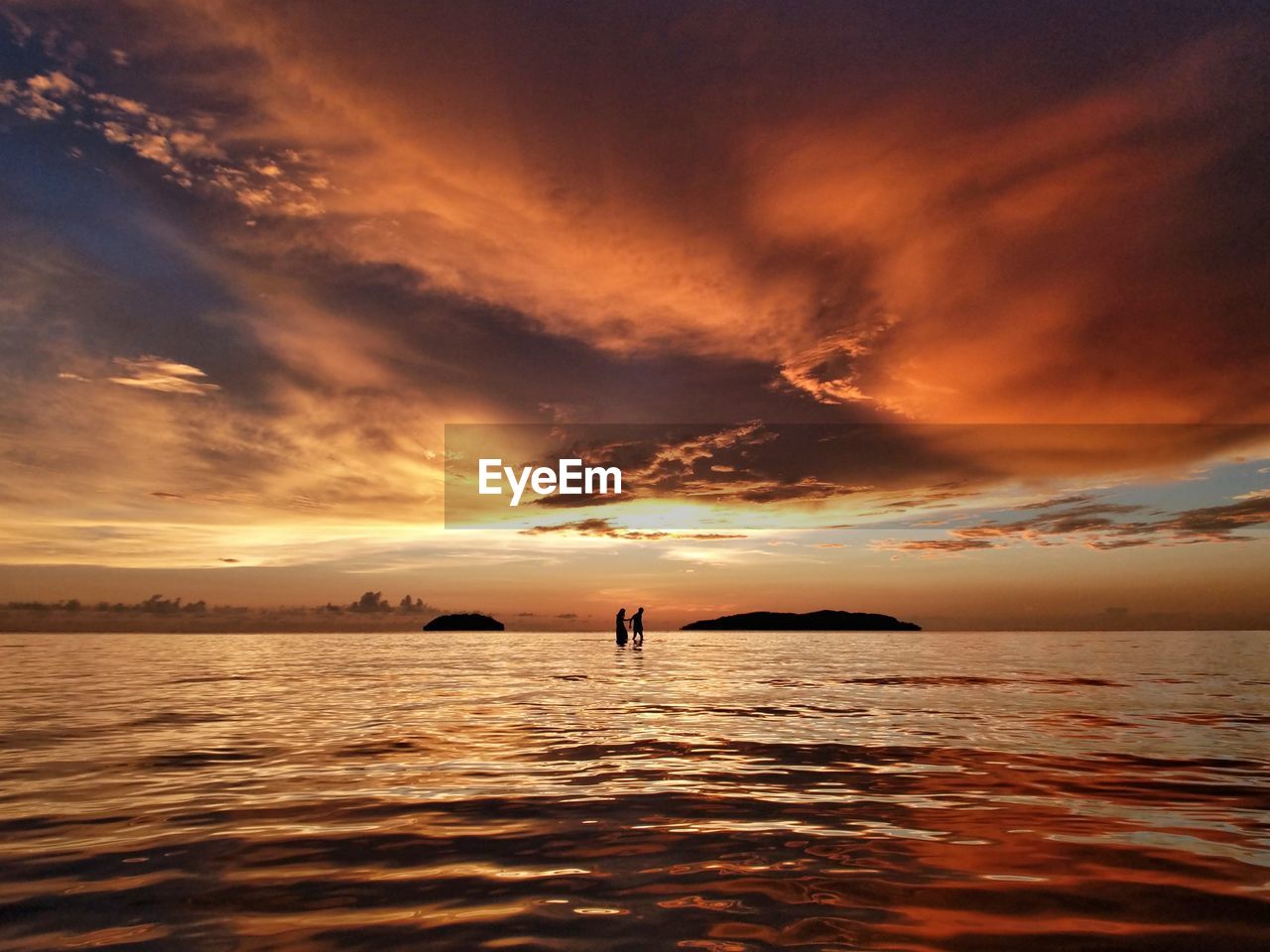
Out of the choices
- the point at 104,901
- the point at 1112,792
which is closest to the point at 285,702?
the point at 104,901

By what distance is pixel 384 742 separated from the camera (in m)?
13.9

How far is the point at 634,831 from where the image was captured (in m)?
7.96

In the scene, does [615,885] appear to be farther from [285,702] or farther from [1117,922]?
[285,702]

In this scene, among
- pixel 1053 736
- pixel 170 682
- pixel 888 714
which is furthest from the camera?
pixel 170 682

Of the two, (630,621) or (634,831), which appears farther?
(630,621)

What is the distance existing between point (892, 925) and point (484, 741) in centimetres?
992

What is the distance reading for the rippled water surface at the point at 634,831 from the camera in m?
5.46

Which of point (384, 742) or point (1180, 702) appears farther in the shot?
point (1180, 702)

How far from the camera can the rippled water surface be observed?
5.46 m

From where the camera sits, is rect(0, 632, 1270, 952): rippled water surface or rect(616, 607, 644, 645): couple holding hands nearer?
rect(0, 632, 1270, 952): rippled water surface

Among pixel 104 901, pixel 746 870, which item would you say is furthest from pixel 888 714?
pixel 104 901

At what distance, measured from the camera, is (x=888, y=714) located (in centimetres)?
1831

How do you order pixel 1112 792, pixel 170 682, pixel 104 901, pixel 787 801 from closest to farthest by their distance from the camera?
1. pixel 104 901
2. pixel 787 801
3. pixel 1112 792
4. pixel 170 682

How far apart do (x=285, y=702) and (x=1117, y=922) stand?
21100mm
